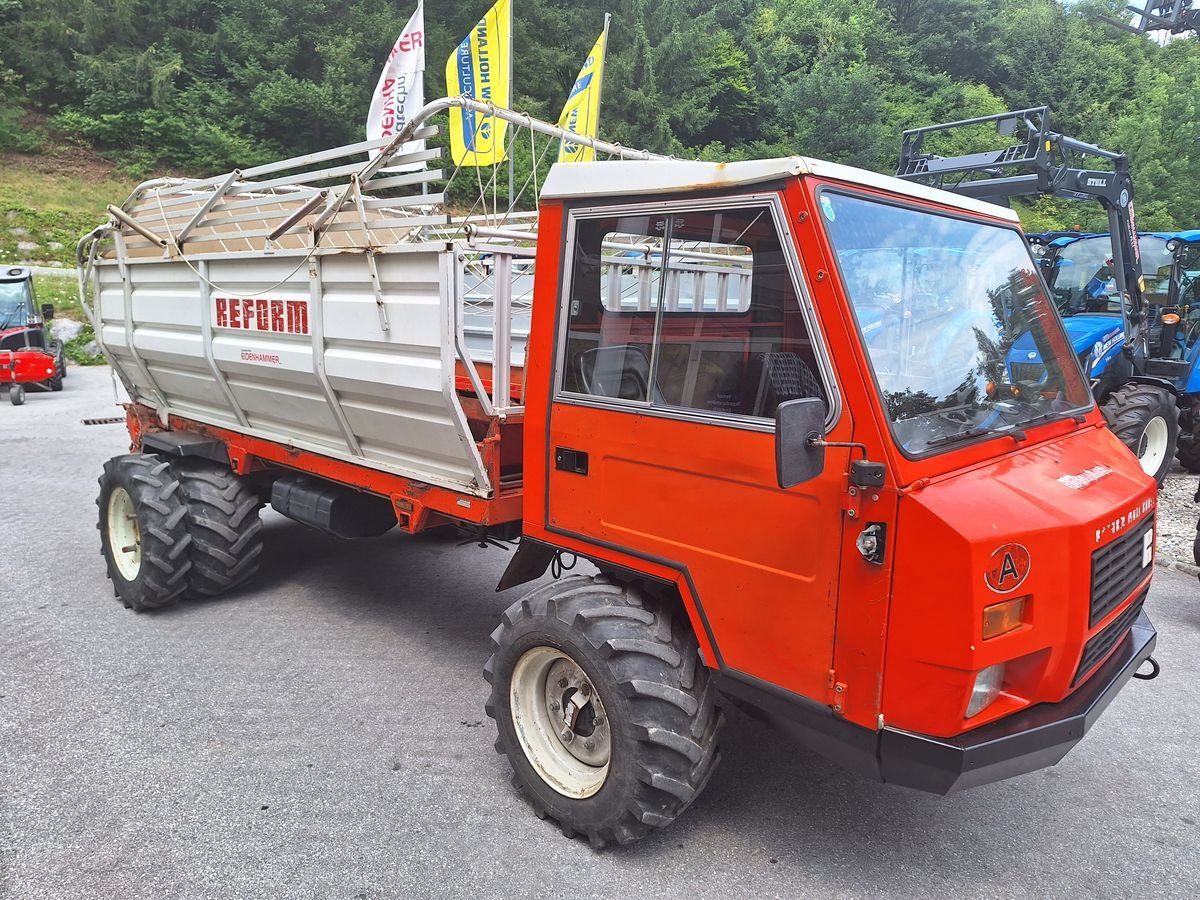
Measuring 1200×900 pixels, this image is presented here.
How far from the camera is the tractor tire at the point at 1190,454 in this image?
9.20m

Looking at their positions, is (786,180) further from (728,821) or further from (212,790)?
(212,790)

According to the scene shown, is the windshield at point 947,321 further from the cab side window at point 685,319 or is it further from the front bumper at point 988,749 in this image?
the front bumper at point 988,749

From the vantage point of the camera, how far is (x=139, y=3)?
3259 centimetres

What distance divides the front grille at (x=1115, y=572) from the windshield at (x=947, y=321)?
0.49 m

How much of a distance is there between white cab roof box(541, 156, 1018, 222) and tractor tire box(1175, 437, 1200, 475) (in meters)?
8.00

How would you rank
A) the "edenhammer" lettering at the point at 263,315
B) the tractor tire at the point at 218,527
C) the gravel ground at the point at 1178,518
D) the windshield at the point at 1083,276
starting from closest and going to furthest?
the "edenhammer" lettering at the point at 263,315 → the tractor tire at the point at 218,527 → the gravel ground at the point at 1178,518 → the windshield at the point at 1083,276

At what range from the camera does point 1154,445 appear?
8.30 meters

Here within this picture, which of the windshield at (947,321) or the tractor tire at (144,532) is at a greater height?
the windshield at (947,321)

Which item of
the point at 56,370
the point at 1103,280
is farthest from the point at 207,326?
the point at 56,370

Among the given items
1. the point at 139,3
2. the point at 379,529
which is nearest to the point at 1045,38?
the point at 139,3

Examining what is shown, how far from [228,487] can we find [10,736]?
1845mm

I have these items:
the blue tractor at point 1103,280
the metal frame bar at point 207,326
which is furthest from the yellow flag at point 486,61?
the metal frame bar at point 207,326

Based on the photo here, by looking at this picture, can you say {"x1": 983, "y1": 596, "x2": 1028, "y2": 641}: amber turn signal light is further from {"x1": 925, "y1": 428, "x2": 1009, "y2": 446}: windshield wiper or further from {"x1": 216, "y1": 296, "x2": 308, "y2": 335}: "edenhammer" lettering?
{"x1": 216, "y1": 296, "x2": 308, "y2": 335}: "edenhammer" lettering

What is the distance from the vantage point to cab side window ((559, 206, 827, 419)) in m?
2.48
